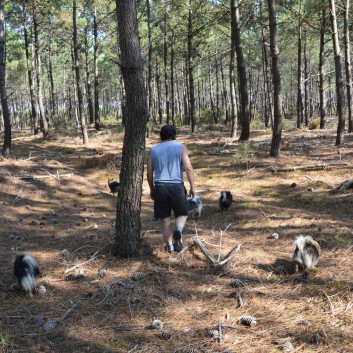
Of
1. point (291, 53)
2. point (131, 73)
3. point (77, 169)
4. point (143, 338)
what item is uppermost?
point (291, 53)

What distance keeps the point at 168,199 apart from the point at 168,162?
1.64 ft

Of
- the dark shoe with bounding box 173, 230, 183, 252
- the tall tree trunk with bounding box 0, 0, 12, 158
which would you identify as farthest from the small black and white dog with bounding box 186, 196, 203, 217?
the tall tree trunk with bounding box 0, 0, 12, 158

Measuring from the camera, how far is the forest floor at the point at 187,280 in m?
3.24

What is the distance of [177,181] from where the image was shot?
4.95m

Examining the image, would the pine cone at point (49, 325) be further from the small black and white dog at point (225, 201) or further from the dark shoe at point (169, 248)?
the small black and white dog at point (225, 201)

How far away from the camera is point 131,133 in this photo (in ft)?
16.1

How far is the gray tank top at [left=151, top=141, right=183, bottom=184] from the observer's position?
494 centimetres

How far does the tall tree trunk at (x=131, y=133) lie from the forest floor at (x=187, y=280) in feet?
1.32

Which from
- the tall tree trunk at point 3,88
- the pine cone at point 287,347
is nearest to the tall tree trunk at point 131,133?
the pine cone at point 287,347

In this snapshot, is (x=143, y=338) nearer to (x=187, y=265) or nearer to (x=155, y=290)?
(x=155, y=290)

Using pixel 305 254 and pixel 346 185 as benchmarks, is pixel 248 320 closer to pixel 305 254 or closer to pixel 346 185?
pixel 305 254

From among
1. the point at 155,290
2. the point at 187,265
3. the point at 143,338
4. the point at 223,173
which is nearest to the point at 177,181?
the point at 187,265

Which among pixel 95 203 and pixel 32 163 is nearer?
pixel 95 203

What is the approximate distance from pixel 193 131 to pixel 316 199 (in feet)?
54.5
